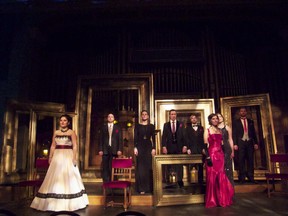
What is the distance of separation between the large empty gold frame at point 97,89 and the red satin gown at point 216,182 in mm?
2446

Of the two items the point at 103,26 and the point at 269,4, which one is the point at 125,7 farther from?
the point at 269,4

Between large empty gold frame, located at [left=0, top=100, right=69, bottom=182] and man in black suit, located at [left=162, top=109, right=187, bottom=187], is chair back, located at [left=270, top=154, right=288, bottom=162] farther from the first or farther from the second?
large empty gold frame, located at [left=0, top=100, right=69, bottom=182]

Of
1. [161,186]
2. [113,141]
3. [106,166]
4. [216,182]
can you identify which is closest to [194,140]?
[216,182]

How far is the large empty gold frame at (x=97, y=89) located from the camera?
6.48m

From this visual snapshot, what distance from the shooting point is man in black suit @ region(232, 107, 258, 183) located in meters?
5.70

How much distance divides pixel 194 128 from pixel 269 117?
2.14 metres

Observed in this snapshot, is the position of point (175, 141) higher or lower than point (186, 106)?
lower

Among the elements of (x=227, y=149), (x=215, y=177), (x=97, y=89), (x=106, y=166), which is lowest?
(x=215, y=177)

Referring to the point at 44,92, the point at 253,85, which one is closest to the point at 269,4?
the point at 253,85

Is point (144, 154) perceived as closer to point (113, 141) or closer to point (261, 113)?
point (113, 141)

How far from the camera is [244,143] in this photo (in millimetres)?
5777

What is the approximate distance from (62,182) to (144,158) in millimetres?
1630

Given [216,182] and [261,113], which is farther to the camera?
[261,113]

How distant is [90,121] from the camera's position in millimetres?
6660
